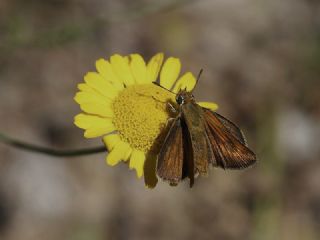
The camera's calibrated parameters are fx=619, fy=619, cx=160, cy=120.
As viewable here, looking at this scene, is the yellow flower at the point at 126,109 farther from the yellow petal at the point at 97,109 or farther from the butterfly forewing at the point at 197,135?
the butterfly forewing at the point at 197,135

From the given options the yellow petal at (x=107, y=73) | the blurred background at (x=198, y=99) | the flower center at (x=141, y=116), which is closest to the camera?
the flower center at (x=141, y=116)

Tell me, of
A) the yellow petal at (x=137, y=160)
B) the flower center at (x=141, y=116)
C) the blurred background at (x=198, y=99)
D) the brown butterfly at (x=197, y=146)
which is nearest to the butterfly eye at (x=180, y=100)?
the brown butterfly at (x=197, y=146)

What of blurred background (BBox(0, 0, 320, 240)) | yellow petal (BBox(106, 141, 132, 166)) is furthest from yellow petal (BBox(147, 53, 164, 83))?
blurred background (BBox(0, 0, 320, 240))

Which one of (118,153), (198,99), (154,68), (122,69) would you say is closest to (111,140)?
(118,153)

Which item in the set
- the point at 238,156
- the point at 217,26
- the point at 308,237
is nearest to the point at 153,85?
the point at 238,156

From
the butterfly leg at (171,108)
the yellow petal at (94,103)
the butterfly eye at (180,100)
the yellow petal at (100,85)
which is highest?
the yellow petal at (100,85)

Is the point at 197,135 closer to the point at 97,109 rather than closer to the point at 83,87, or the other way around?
the point at 97,109

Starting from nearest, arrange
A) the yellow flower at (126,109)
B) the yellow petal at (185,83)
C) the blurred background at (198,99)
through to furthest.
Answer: the yellow flower at (126,109)
the yellow petal at (185,83)
the blurred background at (198,99)

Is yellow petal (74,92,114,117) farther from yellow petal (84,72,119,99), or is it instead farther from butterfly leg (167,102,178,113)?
butterfly leg (167,102,178,113)
